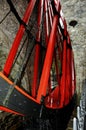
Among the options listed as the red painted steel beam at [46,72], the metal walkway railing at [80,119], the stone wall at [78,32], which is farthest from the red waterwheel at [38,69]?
the metal walkway railing at [80,119]

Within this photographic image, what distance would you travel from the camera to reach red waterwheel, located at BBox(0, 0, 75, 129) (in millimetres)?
3869

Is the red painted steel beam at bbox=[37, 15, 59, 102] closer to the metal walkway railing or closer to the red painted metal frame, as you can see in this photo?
the red painted metal frame

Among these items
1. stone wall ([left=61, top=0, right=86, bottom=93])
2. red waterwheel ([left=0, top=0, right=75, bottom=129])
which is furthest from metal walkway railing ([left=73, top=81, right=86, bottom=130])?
stone wall ([left=61, top=0, right=86, bottom=93])

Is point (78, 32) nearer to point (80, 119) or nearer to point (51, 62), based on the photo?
point (51, 62)

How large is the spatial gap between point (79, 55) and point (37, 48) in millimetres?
1889

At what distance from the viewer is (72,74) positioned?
782cm

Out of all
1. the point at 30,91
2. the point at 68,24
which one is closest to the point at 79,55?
the point at 68,24

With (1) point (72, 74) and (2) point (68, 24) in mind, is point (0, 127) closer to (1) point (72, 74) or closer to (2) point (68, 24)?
(1) point (72, 74)

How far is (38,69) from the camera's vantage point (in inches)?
285

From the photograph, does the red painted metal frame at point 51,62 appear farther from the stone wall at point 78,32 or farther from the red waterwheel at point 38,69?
the stone wall at point 78,32

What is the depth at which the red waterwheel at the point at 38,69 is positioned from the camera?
387cm

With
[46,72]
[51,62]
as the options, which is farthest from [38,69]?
[46,72]

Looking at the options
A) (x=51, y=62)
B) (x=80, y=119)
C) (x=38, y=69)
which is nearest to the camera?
(x=80, y=119)

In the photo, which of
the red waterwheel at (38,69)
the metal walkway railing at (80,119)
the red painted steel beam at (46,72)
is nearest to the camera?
the metal walkway railing at (80,119)
